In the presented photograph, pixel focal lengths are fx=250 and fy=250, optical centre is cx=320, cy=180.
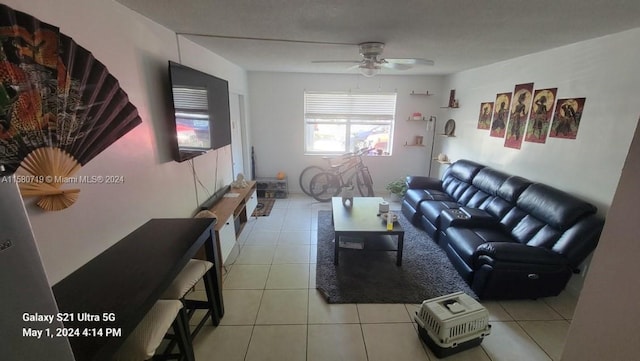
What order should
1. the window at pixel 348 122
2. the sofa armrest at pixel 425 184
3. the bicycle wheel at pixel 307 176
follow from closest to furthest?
the sofa armrest at pixel 425 184 < the window at pixel 348 122 < the bicycle wheel at pixel 307 176

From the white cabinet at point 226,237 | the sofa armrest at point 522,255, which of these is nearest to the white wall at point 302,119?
the white cabinet at point 226,237

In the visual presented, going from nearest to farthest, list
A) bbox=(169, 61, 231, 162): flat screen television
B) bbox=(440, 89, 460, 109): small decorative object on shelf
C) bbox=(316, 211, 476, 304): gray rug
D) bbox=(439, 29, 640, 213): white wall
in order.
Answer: bbox=(439, 29, 640, 213): white wall, bbox=(169, 61, 231, 162): flat screen television, bbox=(316, 211, 476, 304): gray rug, bbox=(440, 89, 460, 109): small decorative object on shelf

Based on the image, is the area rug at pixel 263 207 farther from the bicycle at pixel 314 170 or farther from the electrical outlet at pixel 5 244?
the electrical outlet at pixel 5 244

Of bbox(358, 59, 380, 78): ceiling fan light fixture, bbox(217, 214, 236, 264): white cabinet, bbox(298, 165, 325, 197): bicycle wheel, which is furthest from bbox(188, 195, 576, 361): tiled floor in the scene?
bbox(298, 165, 325, 197): bicycle wheel

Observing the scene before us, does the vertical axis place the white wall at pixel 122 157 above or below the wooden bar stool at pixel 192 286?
above

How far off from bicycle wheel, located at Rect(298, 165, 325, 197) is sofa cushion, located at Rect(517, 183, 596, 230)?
10.7 ft

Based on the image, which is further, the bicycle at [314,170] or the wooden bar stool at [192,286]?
the bicycle at [314,170]

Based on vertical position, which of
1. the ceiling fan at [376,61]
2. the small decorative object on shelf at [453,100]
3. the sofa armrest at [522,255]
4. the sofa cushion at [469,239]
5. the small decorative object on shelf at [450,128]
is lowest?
the sofa cushion at [469,239]

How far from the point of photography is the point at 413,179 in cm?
412

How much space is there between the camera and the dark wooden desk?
38.6 inches

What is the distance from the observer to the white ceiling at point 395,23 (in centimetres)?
157

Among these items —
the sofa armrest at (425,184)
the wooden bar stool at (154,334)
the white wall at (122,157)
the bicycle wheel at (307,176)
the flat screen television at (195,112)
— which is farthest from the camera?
the bicycle wheel at (307,176)

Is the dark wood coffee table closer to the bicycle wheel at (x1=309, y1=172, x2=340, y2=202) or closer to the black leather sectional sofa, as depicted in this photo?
the black leather sectional sofa

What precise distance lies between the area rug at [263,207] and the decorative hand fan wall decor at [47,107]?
2.74 m
